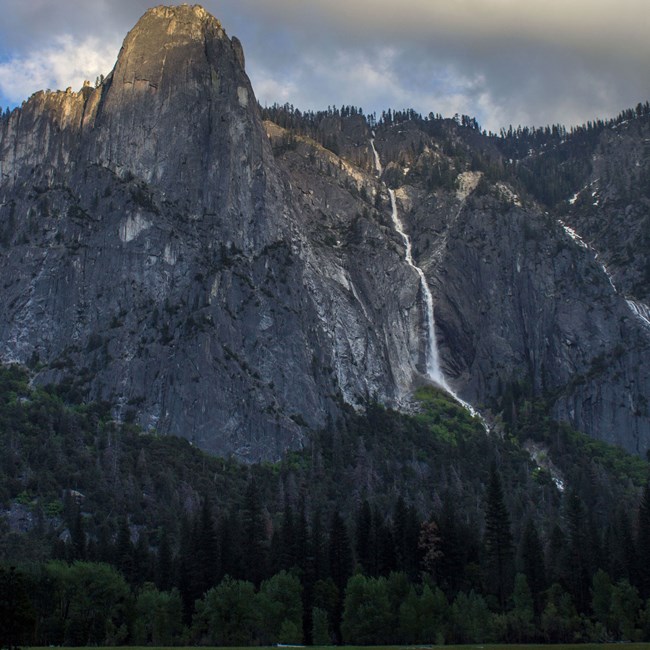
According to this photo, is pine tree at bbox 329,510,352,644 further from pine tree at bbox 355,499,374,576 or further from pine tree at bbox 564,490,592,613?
pine tree at bbox 564,490,592,613

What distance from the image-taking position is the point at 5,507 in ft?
557

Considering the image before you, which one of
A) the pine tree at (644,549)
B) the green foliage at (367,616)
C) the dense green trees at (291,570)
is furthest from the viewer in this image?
the pine tree at (644,549)

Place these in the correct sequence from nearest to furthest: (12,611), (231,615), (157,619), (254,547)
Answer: (12,611), (231,615), (157,619), (254,547)

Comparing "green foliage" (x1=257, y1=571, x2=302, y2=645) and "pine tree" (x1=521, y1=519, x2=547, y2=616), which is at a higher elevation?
"pine tree" (x1=521, y1=519, x2=547, y2=616)

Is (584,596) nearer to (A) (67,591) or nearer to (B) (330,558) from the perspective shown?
(B) (330,558)

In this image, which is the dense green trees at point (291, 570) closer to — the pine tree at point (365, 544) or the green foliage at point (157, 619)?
the green foliage at point (157, 619)

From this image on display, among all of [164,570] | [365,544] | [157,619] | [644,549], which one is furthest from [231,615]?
[644,549]

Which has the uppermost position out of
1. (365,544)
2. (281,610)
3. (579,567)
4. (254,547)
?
(365,544)

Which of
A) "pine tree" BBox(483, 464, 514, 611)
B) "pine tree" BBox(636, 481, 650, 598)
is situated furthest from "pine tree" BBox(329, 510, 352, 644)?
"pine tree" BBox(636, 481, 650, 598)

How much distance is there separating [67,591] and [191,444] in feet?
280

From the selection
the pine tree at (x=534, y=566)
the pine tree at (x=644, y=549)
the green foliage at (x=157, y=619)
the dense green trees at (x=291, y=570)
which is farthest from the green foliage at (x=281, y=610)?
the pine tree at (x=644, y=549)

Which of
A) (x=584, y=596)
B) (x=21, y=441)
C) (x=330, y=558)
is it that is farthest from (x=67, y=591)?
(x=21, y=441)

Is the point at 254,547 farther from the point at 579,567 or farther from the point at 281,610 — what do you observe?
the point at 579,567

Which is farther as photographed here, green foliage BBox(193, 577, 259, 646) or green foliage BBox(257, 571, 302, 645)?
green foliage BBox(193, 577, 259, 646)
